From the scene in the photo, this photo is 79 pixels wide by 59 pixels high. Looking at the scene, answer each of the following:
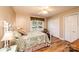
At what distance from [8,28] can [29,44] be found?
0.46 meters

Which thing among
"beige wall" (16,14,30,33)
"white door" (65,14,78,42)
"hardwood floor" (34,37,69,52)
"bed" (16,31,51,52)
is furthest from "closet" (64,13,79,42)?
"beige wall" (16,14,30,33)

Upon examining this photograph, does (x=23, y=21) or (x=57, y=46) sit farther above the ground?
(x=23, y=21)

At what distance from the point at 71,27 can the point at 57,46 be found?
424mm

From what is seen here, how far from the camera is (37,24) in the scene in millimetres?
1473

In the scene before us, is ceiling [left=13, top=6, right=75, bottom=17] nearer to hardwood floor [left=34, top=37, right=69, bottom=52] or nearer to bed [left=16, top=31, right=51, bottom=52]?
bed [left=16, top=31, right=51, bottom=52]

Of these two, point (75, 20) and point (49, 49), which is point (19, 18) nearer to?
point (49, 49)

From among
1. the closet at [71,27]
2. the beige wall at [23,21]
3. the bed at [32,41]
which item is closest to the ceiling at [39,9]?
the beige wall at [23,21]

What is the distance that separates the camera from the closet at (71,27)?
52.8 inches

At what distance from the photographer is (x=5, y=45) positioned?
1311mm

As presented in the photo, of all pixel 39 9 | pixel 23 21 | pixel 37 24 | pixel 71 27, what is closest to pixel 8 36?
pixel 23 21

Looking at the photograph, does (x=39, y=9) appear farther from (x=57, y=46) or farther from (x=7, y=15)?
(x=57, y=46)
